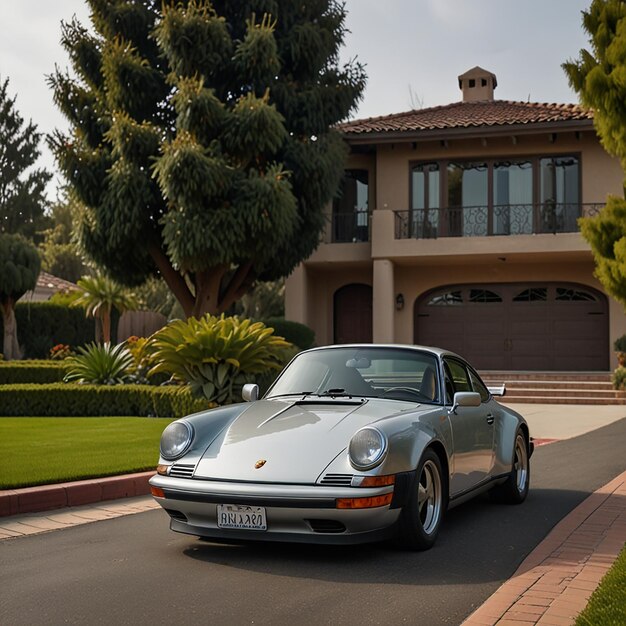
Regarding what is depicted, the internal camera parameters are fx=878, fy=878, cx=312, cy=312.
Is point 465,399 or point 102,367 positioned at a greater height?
point 465,399

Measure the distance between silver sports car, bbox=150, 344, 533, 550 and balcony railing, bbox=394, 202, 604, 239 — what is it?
1940 cm

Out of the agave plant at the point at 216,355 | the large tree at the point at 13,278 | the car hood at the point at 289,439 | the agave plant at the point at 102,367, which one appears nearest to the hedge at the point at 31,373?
the agave plant at the point at 102,367

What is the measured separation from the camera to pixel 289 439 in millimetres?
5594

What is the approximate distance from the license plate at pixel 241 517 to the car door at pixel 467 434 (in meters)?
1.60

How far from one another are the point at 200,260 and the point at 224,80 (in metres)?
4.79

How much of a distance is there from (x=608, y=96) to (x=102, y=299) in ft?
70.7

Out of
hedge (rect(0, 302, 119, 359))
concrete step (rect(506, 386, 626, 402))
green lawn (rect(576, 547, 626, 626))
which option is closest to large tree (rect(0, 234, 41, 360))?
hedge (rect(0, 302, 119, 359))

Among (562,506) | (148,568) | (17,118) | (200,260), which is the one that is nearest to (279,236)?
(200,260)

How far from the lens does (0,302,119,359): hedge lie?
1149 inches

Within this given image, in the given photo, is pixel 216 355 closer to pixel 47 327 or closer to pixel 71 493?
pixel 71 493

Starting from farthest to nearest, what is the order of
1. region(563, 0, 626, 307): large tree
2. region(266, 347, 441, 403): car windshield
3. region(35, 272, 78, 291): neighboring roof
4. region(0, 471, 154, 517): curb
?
region(35, 272, 78, 291): neighboring roof
region(563, 0, 626, 307): large tree
region(0, 471, 154, 517): curb
region(266, 347, 441, 403): car windshield

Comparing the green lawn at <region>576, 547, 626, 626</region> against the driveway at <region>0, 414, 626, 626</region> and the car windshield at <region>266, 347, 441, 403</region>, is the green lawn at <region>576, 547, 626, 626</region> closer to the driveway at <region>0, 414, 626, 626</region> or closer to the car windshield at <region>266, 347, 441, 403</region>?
the driveway at <region>0, 414, 626, 626</region>

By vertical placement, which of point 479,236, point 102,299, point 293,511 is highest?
point 479,236

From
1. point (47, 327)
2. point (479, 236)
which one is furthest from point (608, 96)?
point (47, 327)
